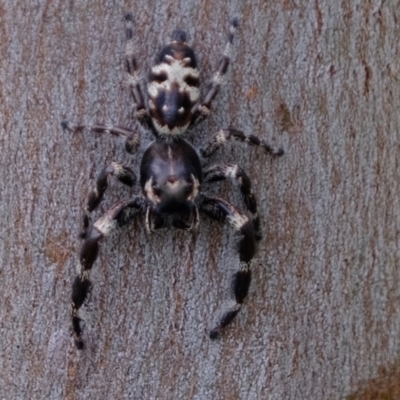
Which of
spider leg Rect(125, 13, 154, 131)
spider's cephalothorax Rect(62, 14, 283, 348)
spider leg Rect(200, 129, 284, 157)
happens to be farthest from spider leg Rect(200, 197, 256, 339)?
spider leg Rect(125, 13, 154, 131)

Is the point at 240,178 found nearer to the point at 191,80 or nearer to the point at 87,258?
the point at 191,80

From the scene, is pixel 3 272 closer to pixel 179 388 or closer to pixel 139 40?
pixel 179 388

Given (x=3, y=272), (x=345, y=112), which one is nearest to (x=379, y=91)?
(x=345, y=112)

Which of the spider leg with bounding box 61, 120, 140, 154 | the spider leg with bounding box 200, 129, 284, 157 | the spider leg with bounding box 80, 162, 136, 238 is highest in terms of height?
the spider leg with bounding box 200, 129, 284, 157

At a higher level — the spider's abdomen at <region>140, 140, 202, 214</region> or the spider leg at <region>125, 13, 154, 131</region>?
the spider leg at <region>125, 13, 154, 131</region>

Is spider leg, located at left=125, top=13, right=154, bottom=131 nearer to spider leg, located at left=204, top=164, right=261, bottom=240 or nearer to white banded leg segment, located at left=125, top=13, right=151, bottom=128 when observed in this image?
white banded leg segment, located at left=125, top=13, right=151, bottom=128

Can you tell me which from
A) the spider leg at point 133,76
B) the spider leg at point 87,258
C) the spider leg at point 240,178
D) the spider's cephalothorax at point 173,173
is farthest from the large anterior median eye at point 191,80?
the spider leg at point 87,258

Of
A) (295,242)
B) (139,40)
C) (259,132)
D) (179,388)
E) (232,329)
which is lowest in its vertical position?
(179,388)
